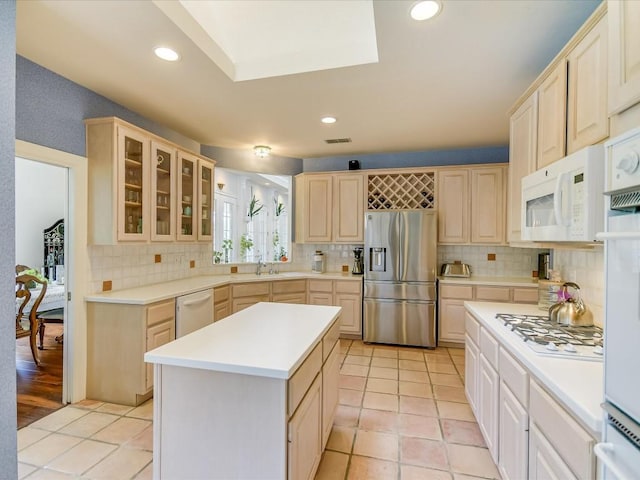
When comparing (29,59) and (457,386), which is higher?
(29,59)

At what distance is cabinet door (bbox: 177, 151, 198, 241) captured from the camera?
3361 mm

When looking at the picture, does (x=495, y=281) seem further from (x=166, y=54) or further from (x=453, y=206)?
(x=166, y=54)

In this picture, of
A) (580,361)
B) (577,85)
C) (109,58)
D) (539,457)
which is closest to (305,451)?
(539,457)

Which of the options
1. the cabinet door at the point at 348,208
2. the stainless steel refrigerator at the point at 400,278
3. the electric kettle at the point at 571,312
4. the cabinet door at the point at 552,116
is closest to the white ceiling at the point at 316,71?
the cabinet door at the point at 552,116

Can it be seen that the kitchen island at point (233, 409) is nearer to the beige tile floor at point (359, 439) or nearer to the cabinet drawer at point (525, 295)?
the beige tile floor at point (359, 439)

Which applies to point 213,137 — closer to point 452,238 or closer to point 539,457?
point 452,238

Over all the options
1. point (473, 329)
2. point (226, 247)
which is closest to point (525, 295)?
point (473, 329)

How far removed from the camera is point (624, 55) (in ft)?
3.41

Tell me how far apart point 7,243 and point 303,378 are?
156 centimetres

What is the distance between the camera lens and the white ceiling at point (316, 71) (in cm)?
174

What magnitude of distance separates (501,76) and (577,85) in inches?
37.3

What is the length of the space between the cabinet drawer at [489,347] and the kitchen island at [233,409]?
1.09m

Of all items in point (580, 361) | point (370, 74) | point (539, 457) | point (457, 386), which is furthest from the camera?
point (457, 386)

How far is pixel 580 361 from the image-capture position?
4.44ft
